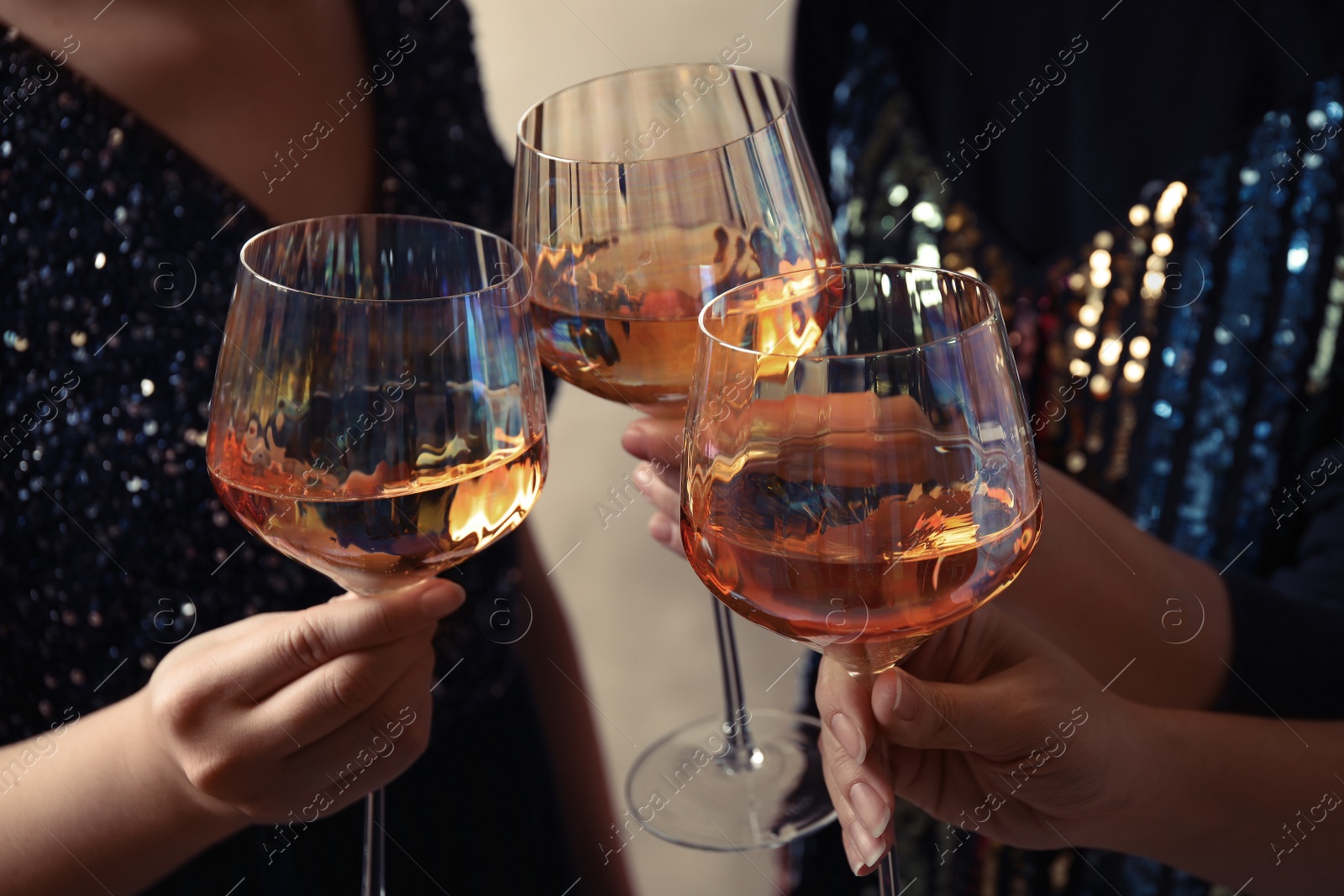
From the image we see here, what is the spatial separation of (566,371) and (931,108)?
0.56 meters

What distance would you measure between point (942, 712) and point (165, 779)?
380 millimetres

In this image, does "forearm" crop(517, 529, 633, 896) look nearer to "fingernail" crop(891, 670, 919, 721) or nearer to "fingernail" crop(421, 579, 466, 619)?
"fingernail" crop(421, 579, 466, 619)

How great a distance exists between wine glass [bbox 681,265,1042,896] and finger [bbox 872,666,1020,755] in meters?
0.02

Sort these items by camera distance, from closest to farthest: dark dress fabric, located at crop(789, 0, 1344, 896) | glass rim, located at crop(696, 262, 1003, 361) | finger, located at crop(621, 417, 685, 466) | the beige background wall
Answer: glass rim, located at crop(696, 262, 1003, 361)
finger, located at crop(621, 417, 685, 466)
dark dress fabric, located at crop(789, 0, 1344, 896)
the beige background wall

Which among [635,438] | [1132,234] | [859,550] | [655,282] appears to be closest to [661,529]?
[635,438]

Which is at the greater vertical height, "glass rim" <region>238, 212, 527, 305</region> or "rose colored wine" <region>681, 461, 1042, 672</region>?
"glass rim" <region>238, 212, 527, 305</region>

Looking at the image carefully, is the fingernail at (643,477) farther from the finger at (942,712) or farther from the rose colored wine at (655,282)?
the finger at (942,712)

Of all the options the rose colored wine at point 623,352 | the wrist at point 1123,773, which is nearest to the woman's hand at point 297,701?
the rose colored wine at point 623,352

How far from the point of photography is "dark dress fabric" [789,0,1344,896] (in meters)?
0.84

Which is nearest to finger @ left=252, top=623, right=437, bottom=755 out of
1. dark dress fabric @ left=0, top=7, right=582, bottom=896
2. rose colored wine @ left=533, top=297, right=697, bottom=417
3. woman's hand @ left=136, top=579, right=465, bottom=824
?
woman's hand @ left=136, top=579, right=465, bottom=824

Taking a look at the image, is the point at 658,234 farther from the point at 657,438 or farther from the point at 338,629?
the point at 338,629

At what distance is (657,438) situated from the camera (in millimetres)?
591

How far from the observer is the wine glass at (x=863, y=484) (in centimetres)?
36

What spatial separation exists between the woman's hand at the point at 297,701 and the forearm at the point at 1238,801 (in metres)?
0.34
